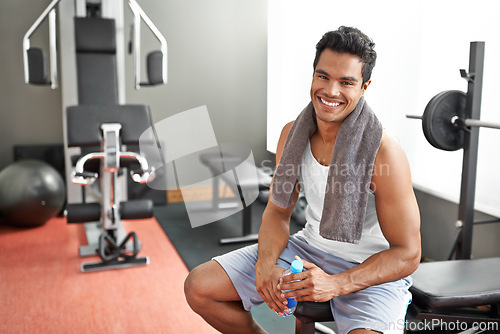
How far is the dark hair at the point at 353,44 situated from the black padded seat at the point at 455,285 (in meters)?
0.66

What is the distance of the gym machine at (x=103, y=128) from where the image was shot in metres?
2.43

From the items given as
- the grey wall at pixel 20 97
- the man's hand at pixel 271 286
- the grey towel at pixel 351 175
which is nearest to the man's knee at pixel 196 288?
the man's hand at pixel 271 286

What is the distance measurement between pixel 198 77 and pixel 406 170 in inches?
81.8

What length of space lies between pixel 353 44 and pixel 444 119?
933 millimetres

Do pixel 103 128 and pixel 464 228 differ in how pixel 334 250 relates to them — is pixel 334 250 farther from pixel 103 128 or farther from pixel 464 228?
pixel 103 128

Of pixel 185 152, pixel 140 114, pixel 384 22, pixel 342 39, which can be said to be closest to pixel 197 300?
pixel 342 39

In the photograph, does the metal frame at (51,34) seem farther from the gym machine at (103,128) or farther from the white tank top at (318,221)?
the white tank top at (318,221)

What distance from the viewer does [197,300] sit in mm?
1418

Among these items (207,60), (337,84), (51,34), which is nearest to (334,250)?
(337,84)

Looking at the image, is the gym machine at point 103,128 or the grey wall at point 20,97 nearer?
the gym machine at point 103,128

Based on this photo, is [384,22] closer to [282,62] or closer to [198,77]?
[282,62]

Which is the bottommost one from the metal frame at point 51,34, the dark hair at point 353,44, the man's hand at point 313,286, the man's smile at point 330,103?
the man's hand at point 313,286

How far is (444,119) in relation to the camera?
2020 millimetres

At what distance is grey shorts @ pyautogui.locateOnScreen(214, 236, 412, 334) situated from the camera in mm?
1185
